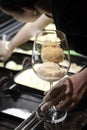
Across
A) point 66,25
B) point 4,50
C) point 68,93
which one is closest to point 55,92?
point 68,93

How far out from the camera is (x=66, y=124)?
1.19 metres

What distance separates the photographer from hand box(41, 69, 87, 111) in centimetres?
119

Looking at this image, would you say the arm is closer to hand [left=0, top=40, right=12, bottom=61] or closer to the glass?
hand [left=0, top=40, right=12, bottom=61]

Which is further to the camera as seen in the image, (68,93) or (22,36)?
(22,36)

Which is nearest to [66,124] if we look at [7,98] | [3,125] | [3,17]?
[3,125]

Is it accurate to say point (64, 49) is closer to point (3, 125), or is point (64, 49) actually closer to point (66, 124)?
point (66, 124)

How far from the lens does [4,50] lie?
2035 mm

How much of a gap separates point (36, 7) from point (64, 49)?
13.0 inches

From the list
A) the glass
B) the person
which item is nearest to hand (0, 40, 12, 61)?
the person

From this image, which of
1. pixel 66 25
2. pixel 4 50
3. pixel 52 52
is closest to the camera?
pixel 52 52

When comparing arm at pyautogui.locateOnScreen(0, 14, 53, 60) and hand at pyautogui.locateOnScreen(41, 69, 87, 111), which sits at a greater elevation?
hand at pyautogui.locateOnScreen(41, 69, 87, 111)

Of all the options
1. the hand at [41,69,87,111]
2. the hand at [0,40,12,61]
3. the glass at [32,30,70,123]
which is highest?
the glass at [32,30,70,123]

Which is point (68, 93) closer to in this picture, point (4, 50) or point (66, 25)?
point (66, 25)

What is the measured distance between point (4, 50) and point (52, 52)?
3.07 feet
